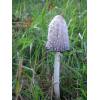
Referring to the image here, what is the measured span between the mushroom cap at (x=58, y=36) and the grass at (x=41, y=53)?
0.08 feet

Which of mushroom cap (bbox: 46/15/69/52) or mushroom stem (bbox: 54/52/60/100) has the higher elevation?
mushroom cap (bbox: 46/15/69/52)

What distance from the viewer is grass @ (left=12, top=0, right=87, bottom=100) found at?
5.23 ft

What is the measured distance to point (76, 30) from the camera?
5.23 feet

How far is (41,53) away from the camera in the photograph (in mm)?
1611

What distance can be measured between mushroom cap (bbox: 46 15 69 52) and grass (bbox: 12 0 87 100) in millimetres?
25

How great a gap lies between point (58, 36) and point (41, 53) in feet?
0.37

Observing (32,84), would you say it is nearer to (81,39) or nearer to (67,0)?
(81,39)

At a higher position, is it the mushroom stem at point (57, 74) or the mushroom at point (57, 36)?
the mushroom at point (57, 36)

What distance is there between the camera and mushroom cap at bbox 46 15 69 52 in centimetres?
156

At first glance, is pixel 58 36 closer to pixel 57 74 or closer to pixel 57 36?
pixel 57 36

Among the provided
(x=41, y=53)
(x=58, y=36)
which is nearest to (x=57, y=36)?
(x=58, y=36)

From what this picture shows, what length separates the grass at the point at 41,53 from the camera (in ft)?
5.23

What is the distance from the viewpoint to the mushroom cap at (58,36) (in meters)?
1.56

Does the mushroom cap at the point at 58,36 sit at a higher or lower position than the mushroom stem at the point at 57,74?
higher
